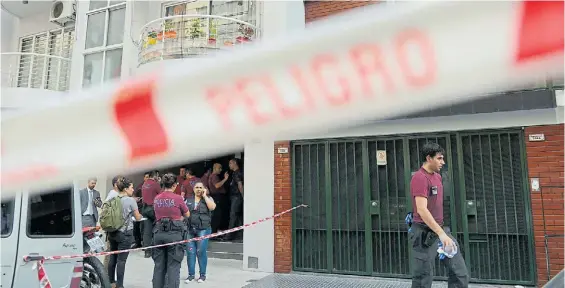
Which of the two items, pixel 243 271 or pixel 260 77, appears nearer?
pixel 260 77

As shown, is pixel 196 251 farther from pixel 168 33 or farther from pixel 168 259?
pixel 168 33

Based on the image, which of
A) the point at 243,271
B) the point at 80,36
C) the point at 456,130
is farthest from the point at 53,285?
the point at 80,36

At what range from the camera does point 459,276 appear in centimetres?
395

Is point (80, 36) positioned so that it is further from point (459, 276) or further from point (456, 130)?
point (459, 276)

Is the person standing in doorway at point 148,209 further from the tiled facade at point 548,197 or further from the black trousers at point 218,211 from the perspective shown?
the tiled facade at point 548,197

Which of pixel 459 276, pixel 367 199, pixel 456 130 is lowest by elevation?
pixel 459 276

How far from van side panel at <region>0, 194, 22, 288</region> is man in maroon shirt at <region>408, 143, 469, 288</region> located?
3.77 metres

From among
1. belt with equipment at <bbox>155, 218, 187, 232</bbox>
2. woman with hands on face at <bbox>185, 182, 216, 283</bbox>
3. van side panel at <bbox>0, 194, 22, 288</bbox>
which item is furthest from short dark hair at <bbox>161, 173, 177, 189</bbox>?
van side panel at <bbox>0, 194, 22, 288</bbox>

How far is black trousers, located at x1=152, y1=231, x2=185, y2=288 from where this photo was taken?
5070 millimetres

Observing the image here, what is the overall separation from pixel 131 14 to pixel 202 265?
24.5 feet

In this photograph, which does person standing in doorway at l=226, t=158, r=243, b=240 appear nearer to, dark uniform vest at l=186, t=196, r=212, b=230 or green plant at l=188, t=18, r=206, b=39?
dark uniform vest at l=186, t=196, r=212, b=230

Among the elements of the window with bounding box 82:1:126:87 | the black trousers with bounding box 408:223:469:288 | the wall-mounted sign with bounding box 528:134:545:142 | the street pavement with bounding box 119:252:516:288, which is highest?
the window with bounding box 82:1:126:87

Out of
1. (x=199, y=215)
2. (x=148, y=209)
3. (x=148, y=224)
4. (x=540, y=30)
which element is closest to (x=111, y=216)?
(x=199, y=215)

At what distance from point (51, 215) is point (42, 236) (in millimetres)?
226
